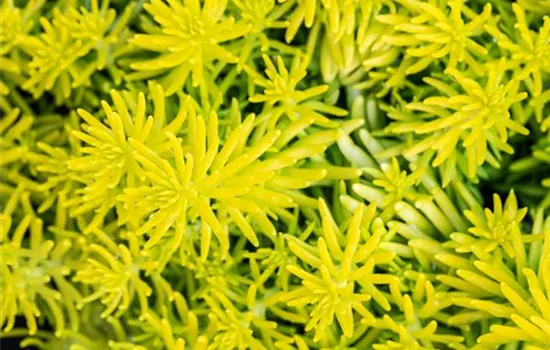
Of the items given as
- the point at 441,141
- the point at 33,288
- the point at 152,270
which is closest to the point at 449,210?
the point at 441,141

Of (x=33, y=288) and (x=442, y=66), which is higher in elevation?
(x=442, y=66)

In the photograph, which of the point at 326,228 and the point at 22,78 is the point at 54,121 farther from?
the point at 326,228

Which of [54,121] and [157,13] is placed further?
[54,121]

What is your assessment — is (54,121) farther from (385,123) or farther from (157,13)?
(385,123)

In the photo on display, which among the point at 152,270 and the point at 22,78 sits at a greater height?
the point at 22,78

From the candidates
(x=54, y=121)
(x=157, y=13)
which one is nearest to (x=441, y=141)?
(x=157, y=13)

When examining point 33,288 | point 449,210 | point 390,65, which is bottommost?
point 33,288
